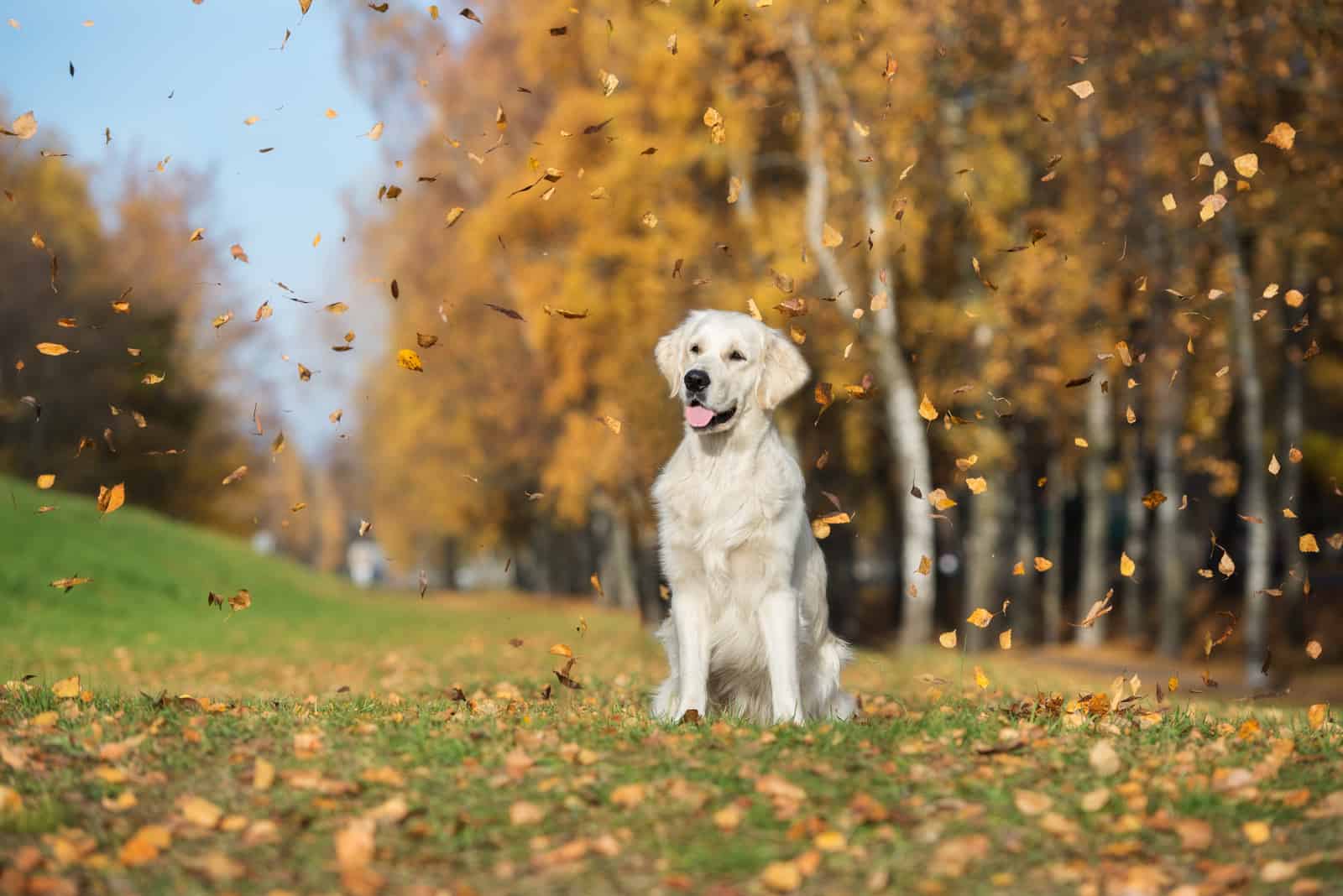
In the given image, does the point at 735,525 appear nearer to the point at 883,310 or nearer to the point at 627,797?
the point at 627,797

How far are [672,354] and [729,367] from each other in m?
0.51

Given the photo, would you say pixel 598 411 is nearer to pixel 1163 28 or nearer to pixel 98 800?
pixel 1163 28

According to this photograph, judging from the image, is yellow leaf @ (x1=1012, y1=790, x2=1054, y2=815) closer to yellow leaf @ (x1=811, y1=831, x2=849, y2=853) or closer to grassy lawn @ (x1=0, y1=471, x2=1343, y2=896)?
grassy lawn @ (x1=0, y1=471, x2=1343, y2=896)

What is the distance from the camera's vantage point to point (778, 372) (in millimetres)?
7133

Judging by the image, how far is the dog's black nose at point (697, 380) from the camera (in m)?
6.85

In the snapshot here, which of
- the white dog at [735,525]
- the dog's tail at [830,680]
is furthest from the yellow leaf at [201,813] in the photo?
the dog's tail at [830,680]

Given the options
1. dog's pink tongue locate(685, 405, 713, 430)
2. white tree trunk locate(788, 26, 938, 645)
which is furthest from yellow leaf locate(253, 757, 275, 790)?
white tree trunk locate(788, 26, 938, 645)

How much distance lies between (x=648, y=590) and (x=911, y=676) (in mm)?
11379

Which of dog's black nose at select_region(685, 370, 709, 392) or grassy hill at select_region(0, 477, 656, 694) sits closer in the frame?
dog's black nose at select_region(685, 370, 709, 392)

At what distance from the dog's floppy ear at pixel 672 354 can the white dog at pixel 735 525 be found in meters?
0.02

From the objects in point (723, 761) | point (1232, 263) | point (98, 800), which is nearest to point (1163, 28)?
point (1232, 263)

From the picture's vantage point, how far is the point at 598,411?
27844 millimetres

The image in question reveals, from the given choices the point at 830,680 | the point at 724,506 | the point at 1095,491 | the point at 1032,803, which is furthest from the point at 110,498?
the point at 1095,491

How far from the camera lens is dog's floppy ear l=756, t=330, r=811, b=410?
23.3 feet
